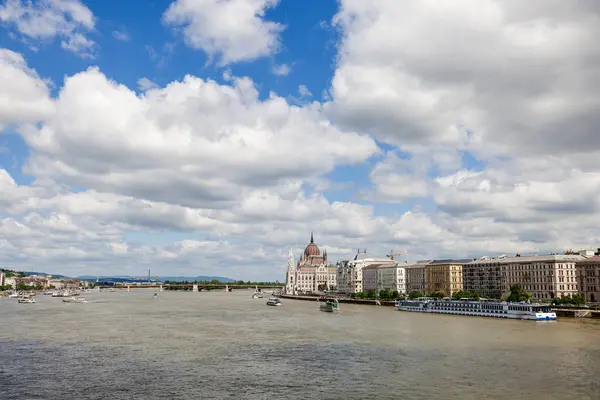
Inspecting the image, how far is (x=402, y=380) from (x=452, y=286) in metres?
124

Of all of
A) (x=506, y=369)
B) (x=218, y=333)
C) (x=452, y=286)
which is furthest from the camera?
(x=452, y=286)

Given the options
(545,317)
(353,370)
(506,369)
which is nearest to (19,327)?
(353,370)

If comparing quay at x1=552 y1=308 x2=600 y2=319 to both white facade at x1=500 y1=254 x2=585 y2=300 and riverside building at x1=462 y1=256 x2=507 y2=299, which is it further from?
riverside building at x1=462 y1=256 x2=507 y2=299

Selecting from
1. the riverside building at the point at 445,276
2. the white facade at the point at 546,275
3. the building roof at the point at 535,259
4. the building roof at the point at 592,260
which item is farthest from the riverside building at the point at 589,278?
the riverside building at the point at 445,276

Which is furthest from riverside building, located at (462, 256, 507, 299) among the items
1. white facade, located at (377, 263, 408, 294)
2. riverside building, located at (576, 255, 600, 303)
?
white facade, located at (377, 263, 408, 294)

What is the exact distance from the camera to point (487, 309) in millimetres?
104062

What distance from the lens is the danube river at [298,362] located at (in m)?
38.6

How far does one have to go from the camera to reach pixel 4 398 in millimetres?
36344

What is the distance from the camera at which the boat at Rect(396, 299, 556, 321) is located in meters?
93.2

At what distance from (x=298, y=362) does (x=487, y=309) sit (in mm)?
64022

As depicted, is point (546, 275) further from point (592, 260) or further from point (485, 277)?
point (485, 277)

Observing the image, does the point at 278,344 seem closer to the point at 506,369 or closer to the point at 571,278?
the point at 506,369

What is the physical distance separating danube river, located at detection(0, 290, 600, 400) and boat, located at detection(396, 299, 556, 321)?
518 inches

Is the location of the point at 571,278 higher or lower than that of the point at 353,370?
higher
